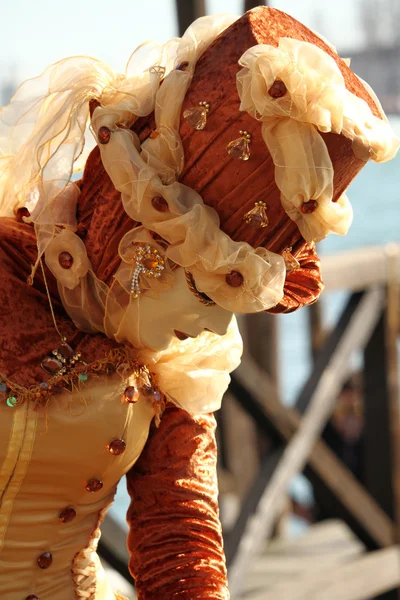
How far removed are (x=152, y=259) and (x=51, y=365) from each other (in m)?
0.18

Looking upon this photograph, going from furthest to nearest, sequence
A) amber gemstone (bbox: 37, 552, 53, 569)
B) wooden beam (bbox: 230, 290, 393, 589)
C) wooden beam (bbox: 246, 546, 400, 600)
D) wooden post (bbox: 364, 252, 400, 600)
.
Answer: wooden post (bbox: 364, 252, 400, 600) → wooden beam (bbox: 246, 546, 400, 600) → wooden beam (bbox: 230, 290, 393, 589) → amber gemstone (bbox: 37, 552, 53, 569)

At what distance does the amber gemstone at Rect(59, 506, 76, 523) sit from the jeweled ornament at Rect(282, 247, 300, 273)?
1.33 ft

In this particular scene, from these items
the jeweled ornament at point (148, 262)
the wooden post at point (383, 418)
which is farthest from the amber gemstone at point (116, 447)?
the wooden post at point (383, 418)

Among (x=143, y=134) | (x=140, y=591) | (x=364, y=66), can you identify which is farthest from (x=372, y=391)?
(x=364, y=66)

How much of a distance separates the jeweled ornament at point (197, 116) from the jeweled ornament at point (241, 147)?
1.6 inches

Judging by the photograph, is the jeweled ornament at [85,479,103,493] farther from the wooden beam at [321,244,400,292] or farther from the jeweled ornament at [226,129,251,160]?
the wooden beam at [321,244,400,292]

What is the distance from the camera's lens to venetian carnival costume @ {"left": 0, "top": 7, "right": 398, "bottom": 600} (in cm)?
111

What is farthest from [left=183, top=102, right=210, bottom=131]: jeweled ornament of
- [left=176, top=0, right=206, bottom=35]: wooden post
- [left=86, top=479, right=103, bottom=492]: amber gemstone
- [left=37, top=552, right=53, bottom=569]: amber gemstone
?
[left=176, top=0, right=206, bottom=35]: wooden post

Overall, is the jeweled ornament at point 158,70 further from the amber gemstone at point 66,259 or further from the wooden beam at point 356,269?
the wooden beam at point 356,269

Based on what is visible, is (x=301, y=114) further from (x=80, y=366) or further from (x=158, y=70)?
(x=80, y=366)

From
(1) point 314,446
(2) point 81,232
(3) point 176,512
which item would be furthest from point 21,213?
(1) point 314,446

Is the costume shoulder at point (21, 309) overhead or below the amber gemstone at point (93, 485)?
overhead

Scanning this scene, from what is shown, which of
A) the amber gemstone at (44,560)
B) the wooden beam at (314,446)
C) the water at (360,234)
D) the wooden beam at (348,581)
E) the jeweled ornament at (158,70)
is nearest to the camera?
the jeweled ornament at (158,70)

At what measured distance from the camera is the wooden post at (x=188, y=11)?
8.55ft
